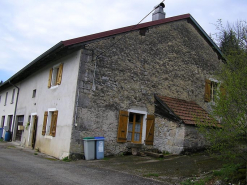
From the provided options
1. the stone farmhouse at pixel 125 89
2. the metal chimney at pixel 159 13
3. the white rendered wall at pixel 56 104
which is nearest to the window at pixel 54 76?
the stone farmhouse at pixel 125 89

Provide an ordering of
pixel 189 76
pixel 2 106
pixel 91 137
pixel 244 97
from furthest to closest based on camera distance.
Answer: pixel 2 106 < pixel 189 76 < pixel 91 137 < pixel 244 97

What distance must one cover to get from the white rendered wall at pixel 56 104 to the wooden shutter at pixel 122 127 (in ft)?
6.57

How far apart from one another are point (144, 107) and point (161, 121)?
936mm

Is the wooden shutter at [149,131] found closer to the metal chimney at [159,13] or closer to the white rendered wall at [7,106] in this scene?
the metal chimney at [159,13]

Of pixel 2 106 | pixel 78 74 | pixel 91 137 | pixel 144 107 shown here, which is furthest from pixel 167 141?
pixel 2 106

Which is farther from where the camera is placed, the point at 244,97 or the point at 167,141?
the point at 167,141

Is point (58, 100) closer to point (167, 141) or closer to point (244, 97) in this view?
point (167, 141)

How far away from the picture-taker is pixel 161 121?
37.7 feet

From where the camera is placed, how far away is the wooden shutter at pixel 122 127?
10695 mm

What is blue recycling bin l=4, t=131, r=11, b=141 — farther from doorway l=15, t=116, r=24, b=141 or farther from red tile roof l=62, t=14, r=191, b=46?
red tile roof l=62, t=14, r=191, b=46

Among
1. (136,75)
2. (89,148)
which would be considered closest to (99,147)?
(89,148)

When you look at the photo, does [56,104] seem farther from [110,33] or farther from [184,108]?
[184,108]

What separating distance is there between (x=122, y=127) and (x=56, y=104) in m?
2.98

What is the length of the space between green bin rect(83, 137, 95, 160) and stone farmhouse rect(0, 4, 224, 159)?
0.29 metres
